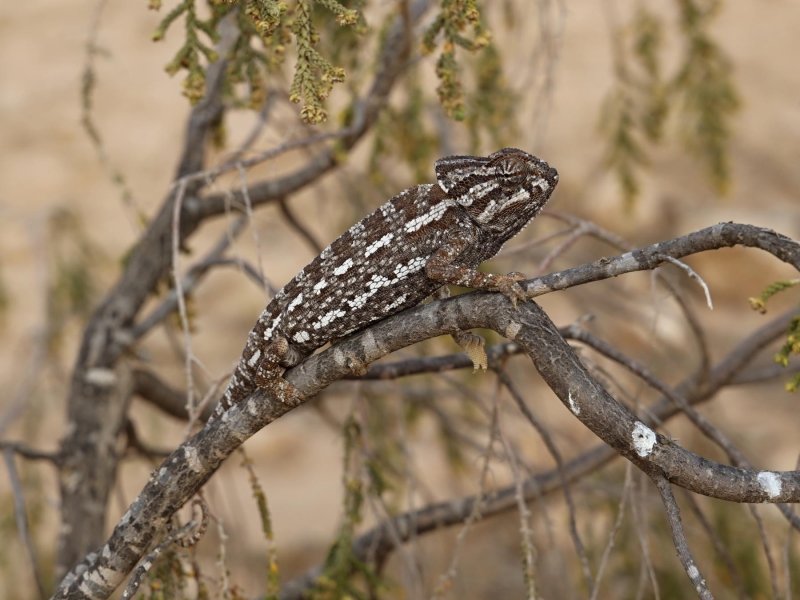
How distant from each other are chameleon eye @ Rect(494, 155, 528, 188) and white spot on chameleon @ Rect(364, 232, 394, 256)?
360mm

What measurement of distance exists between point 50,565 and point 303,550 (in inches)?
125

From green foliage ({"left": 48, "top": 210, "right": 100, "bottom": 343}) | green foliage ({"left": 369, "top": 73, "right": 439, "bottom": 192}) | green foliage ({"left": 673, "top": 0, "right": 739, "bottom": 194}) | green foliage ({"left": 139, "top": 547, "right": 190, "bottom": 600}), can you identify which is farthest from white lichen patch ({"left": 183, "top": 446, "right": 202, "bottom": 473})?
green foliage ({"left": 673, "top": 0, "right": 739, "bottom": 194})

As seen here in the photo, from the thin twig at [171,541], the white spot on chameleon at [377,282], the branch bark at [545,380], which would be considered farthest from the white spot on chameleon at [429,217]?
the thin twig at [171,541]

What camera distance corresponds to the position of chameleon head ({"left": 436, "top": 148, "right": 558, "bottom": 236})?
7.31ft

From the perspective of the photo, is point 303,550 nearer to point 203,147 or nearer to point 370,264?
point 203,147

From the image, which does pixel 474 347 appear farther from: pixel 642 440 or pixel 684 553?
pixel 684 553

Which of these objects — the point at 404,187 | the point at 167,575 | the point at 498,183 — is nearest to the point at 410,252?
the point at 498,183

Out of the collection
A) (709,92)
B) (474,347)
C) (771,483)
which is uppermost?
(709,92)

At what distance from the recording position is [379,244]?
2271 mm

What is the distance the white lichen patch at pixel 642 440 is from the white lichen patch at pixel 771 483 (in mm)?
233

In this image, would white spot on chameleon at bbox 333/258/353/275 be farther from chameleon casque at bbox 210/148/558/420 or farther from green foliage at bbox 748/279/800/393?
green foliage at bbox 748/279/800/393

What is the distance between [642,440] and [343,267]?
3.29 feet

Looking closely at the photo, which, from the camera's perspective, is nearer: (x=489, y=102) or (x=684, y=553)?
(x=684, y=553)

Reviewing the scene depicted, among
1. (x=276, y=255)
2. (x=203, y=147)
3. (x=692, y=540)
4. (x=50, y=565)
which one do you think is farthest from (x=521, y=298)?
(x=276, y=255)
